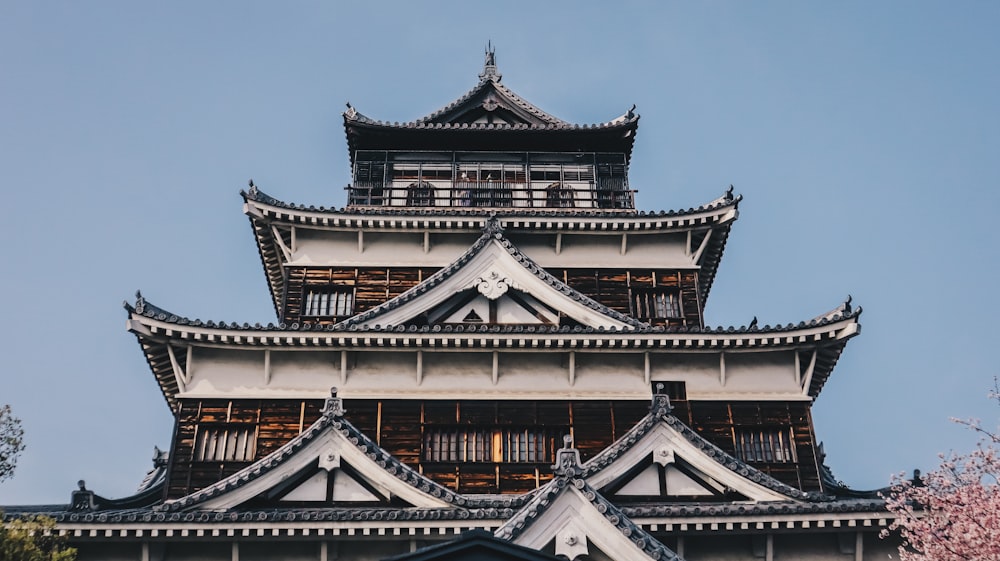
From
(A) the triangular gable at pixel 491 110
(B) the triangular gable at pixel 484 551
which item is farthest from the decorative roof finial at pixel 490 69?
(B) the triangular gable at pixel 484 551

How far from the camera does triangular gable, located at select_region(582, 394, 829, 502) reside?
20422mm

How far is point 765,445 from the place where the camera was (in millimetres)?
23188

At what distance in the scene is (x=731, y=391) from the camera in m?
23.8

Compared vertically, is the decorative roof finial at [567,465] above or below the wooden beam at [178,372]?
below

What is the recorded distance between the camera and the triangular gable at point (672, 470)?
2042cm

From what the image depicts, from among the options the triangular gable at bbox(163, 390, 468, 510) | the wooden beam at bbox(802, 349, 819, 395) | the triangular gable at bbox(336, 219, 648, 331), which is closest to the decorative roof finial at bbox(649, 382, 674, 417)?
the triangular gable at bbox(336, 219, 648, 331)

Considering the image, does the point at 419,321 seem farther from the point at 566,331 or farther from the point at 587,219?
the point at 587,219

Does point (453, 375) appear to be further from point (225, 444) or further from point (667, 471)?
point (667, 471)

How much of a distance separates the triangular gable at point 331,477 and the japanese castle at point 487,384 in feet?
0.15

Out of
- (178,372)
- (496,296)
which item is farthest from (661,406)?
(178,372)

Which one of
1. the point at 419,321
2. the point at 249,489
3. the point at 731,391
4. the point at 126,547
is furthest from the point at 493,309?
the point at 126,547

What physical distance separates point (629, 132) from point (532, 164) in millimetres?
3117

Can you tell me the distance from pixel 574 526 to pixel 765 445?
28.8 ft

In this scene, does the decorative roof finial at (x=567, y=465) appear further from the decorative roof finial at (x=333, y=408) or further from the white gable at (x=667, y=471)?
the decorative roof finial at (x=333, y=408)
